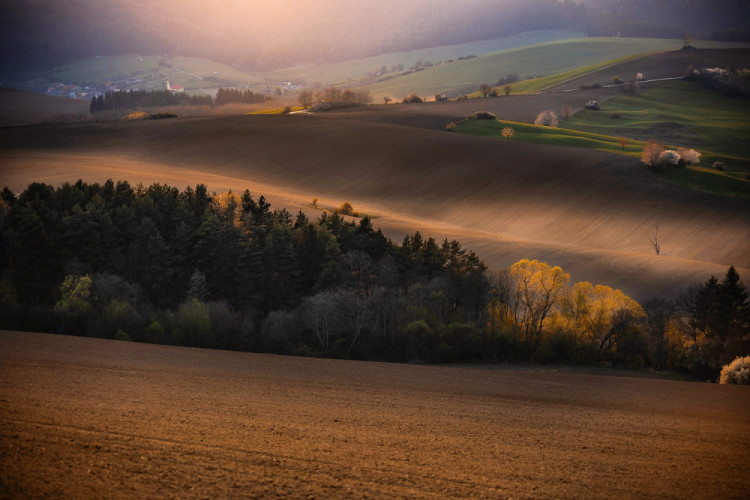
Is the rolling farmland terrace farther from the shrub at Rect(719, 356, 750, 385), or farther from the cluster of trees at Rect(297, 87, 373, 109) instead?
the cluster of trees at Rect(297, 87, 373, 109)

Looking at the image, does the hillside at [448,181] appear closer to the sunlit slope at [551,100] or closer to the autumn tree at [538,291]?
the autumn tree at [538,291]

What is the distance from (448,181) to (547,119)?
175 feet

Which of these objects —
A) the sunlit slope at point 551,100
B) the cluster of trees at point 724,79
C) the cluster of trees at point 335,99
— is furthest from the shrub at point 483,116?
the cluster of trees at point 724,79

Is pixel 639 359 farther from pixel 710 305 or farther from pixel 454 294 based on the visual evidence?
pixel 454 294

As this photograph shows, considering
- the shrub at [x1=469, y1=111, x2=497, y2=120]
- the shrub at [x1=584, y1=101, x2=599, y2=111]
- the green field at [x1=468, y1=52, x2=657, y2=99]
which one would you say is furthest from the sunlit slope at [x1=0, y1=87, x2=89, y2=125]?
the shrub at [x1=584, y1=101, x2=599, y2=111]

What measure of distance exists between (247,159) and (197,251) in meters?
51.5

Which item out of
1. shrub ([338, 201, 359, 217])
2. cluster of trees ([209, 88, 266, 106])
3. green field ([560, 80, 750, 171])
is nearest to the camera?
shrub ([338, 201, 359, 217])

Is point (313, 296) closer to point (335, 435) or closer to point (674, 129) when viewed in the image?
point (335, 435)

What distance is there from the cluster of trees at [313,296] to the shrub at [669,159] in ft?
127

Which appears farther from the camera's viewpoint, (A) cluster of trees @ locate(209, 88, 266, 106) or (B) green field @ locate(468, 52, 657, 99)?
(A) cluster of trees @ locate(209, 88, 266, 106)

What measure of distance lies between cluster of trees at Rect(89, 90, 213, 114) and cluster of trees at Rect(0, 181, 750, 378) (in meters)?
139

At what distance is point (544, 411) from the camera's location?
19344 millimetres

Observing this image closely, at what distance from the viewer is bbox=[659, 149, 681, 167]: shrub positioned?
3071 inches

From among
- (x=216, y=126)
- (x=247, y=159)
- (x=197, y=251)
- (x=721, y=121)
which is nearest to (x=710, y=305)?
(x=197, y=251)
